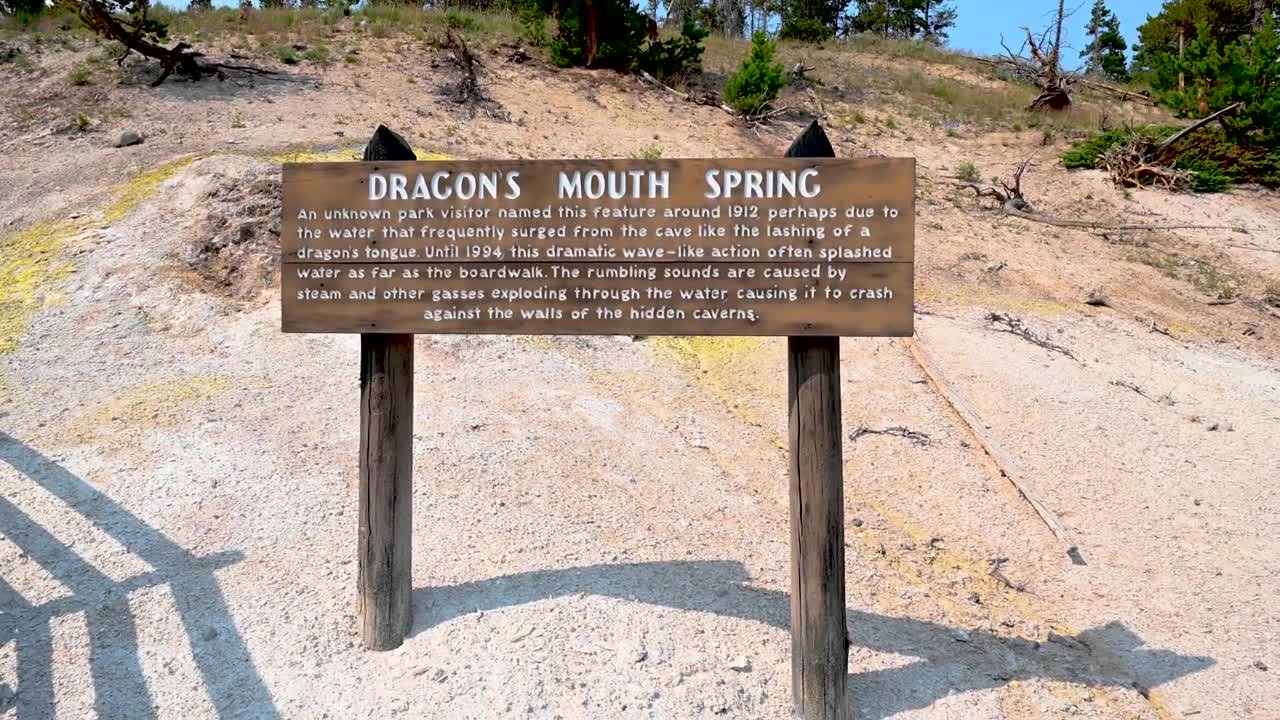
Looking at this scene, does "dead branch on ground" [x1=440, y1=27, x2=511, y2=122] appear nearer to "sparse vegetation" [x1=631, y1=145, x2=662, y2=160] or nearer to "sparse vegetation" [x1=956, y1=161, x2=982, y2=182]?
"sparse vegetation" [x1=631, y1=145, x2=662, y2=160]

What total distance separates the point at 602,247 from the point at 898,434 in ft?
13.9

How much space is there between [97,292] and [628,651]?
6.94 metres

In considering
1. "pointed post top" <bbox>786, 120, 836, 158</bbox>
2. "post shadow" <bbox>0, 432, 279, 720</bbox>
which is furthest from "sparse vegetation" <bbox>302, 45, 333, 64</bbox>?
"pointed post top" <bbox>786, 120, 836, 158</bbox>

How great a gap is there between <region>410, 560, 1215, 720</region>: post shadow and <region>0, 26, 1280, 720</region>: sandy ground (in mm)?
20

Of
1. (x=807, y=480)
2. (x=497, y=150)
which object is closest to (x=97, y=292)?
(x=497, y=150)

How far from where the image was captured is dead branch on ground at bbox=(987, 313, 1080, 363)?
29.5 feet

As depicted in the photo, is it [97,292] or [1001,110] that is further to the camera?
[1001,110]

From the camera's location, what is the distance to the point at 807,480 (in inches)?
144

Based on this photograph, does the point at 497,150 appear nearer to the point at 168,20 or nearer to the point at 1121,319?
the point at 1121,319

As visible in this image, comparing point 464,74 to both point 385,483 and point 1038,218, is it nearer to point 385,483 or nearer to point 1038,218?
point 1038,218

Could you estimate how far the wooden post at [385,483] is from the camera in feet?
13.0

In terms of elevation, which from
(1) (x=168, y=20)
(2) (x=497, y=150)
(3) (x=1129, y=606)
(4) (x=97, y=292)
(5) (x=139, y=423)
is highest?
(1) (x=168, y=20)

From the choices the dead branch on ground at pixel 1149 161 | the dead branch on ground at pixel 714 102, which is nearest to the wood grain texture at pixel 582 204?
the dead branch on ground at pixel 714 102

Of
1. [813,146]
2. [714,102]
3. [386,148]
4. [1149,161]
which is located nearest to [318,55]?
[714,102]
